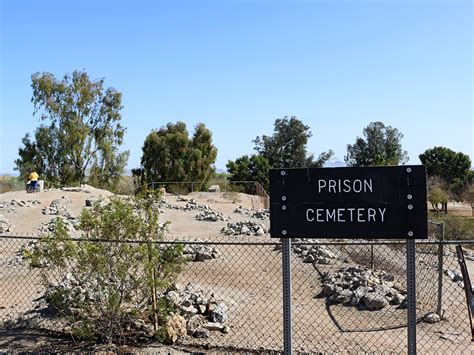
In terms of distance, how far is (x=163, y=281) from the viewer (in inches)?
234

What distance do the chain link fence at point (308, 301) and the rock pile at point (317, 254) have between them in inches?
0.9

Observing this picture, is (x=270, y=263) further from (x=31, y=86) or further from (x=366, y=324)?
(x=31, y=86)

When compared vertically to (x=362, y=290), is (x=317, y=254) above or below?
above

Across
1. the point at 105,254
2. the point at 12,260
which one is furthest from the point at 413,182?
the point at 12,260

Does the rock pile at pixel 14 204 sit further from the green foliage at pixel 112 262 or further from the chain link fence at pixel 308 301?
the green foliage at pixel 112 262

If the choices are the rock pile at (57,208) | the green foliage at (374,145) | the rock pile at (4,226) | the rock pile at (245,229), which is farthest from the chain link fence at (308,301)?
the green foliage at (374,145)

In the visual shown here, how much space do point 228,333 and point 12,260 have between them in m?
6.83

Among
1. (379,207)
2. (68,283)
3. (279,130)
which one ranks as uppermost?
(279,130)

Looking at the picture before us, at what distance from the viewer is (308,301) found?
8.80 m

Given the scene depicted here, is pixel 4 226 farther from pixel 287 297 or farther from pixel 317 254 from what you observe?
pixel 287 297

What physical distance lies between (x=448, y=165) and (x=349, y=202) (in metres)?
59.5

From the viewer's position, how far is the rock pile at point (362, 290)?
811 cm

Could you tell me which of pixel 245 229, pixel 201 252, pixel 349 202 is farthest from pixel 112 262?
pixel 245 229

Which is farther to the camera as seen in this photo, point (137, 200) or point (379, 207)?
point (137, 200)
